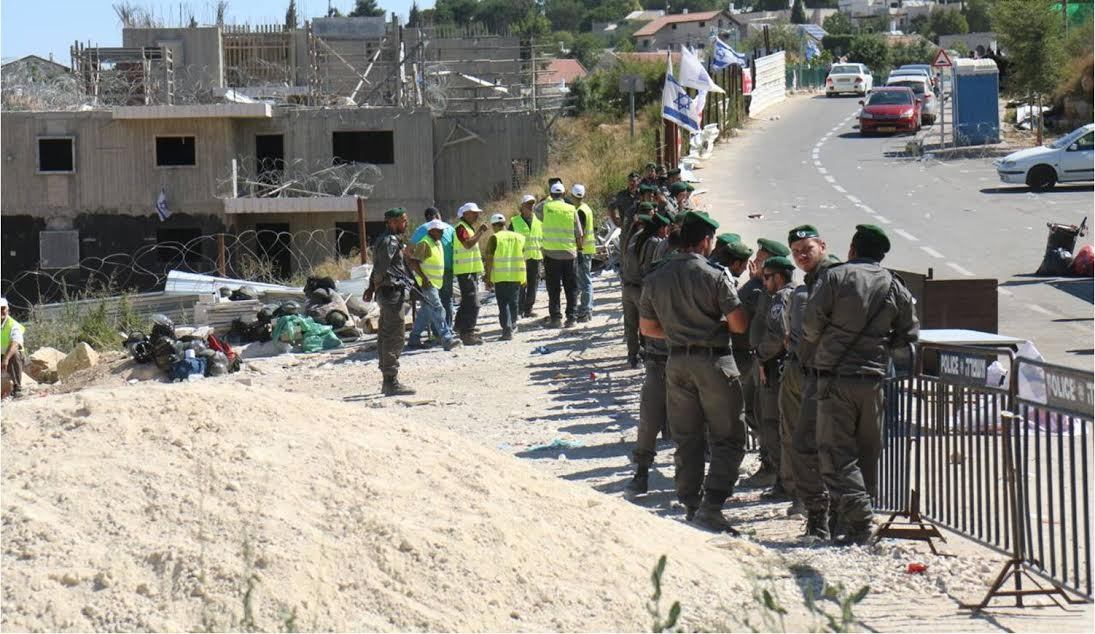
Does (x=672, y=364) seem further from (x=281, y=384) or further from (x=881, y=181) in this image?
(x=881, y=181)

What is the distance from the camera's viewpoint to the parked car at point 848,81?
66562mm

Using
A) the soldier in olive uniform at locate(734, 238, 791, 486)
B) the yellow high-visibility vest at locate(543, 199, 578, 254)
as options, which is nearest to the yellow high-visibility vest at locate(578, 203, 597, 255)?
the yellow high-visibility vest at locate(543, 199, 578, 254)

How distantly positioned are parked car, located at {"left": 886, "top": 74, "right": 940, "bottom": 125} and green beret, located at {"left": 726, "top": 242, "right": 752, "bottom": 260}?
4069 centimetres

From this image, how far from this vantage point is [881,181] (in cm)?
3344

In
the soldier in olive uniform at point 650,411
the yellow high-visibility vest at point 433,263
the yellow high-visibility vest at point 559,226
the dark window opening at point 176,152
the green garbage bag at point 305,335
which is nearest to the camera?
the soldier in olive uniform at point 650,411

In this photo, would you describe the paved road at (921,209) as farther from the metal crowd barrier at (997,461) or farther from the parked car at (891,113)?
the metal crowd barrier at (997,461)

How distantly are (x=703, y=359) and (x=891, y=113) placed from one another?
128ft

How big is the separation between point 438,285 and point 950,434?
9.28m

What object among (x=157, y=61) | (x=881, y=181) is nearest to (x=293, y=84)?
(x=157, y=61)

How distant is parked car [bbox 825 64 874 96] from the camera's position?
66562mm

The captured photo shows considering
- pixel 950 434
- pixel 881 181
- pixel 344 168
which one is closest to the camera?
pixel 950 434

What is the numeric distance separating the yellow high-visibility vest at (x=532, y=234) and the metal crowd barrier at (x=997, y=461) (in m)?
9.28

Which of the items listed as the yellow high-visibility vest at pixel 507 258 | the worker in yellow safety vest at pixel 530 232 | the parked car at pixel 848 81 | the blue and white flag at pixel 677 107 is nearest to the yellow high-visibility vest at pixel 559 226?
the worker in yellow safety vest at pixel 530 232

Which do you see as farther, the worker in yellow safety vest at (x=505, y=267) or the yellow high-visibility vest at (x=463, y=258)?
the yellow high-visibility vest at (x=463, y=258)
